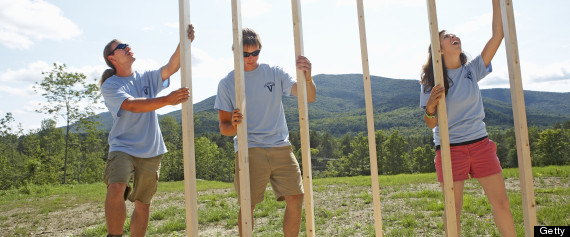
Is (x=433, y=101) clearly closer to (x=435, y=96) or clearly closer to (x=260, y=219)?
(x=435, y=96)

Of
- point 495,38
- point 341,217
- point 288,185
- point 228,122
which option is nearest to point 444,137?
point 495,38

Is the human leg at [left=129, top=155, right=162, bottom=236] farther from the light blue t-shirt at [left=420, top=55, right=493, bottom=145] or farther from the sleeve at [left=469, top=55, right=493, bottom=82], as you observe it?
the sleeve at [left=469, top=55, right=493, bottom=82]

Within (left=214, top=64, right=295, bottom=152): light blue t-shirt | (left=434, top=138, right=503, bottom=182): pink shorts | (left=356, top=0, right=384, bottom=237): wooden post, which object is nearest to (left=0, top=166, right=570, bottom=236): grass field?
(left=434, top=138, right=503, bottom=182): pink shorts

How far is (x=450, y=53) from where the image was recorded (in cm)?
305

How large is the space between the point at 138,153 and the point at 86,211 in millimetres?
6627

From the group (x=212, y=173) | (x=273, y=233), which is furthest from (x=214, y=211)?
(x=212, y=173)

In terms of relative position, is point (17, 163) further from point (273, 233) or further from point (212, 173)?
point (273, 233)

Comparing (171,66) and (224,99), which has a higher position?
(171,66)

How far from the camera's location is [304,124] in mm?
2809

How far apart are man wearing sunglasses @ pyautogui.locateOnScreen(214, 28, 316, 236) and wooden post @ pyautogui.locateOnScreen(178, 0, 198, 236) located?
0.35 meters

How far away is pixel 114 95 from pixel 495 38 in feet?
10.3

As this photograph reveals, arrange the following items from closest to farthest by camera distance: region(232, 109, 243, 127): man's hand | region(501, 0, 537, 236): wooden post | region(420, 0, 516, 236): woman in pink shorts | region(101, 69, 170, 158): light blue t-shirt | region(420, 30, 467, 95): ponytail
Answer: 1. region(501, 0, 537, 236): wooden post
2. region(232, 109, 243, 127): man's hand
3. region(420, 0, 516, 236): woman in pink shorts
4. region(420, 30, 467, 95): ponytail
5. region(101, 69, 170, 158): light blue t-shirt

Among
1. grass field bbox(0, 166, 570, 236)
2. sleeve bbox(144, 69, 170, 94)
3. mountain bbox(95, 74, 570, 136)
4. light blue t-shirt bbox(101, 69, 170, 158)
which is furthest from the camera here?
mountain bbox(95, 74, 570, 136)

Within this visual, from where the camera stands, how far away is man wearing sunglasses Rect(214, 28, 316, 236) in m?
3.03
